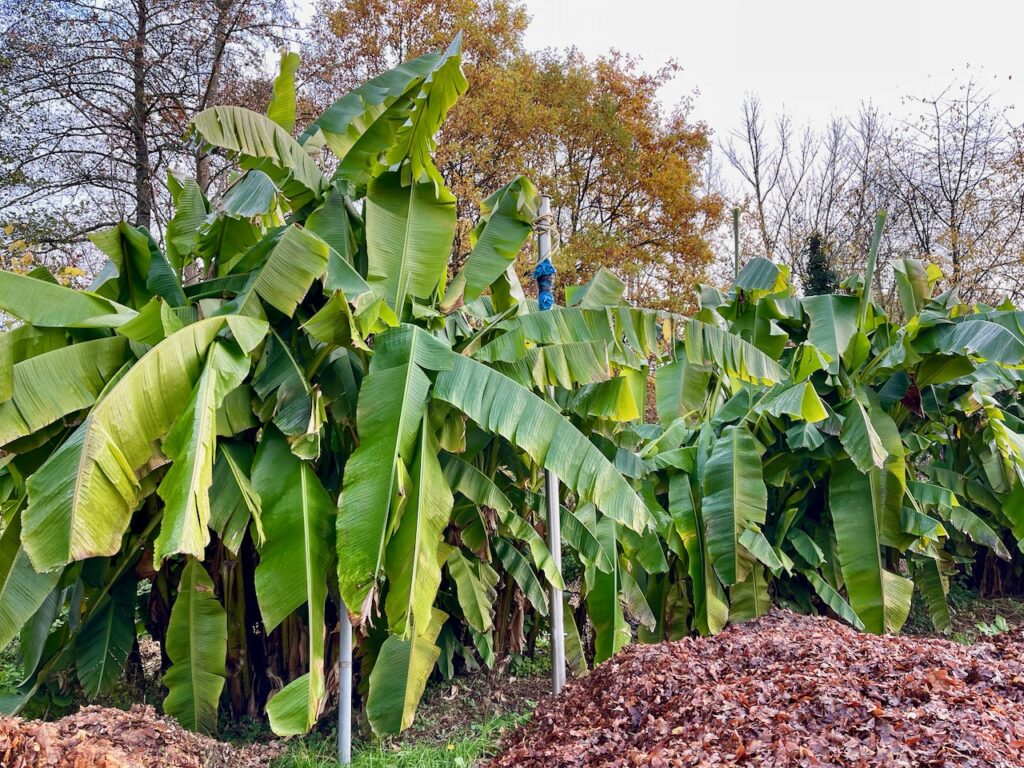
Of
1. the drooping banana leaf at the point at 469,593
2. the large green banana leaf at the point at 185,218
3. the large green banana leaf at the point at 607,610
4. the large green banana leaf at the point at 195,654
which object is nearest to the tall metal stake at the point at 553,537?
the large green banana leaf at the point at 607,610

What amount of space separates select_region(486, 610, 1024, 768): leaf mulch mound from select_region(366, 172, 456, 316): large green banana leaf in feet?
8.09

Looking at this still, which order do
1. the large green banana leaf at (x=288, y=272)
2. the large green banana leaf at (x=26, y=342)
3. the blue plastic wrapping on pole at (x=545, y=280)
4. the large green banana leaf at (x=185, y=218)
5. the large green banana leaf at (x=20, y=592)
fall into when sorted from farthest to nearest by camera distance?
the blue plastic wrapping on pole at (x=545, y=280) → the large green banana leaf at (x=185, y=218) → the large green banana leaf at (x=288, y=272) → the large green banana leaf at (x=26, y=342) → the large green banana leaf at (x=20, y=592)

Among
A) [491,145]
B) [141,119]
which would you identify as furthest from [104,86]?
[491,145]

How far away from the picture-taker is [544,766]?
2.98m

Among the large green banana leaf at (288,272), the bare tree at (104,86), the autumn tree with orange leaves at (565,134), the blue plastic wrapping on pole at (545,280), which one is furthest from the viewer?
the autumn tree with orange leaves at (565,134)

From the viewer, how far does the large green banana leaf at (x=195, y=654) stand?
12.8ft

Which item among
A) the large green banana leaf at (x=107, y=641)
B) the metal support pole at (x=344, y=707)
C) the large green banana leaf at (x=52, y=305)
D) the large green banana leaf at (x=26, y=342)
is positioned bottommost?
the metal support pole at (x=344, y=707)

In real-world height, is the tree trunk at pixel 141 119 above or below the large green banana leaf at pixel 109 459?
above

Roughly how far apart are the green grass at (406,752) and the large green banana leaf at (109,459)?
1760mm

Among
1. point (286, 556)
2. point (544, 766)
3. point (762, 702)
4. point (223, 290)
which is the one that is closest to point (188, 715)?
point (286, 556)

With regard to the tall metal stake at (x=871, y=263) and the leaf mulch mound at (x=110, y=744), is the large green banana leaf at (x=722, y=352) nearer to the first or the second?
the tall metal stake at (x=871, y=263)

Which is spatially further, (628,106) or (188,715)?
(628,106)

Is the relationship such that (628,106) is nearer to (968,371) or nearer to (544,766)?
(968,371)

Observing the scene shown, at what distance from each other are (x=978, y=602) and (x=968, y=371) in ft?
9.74
